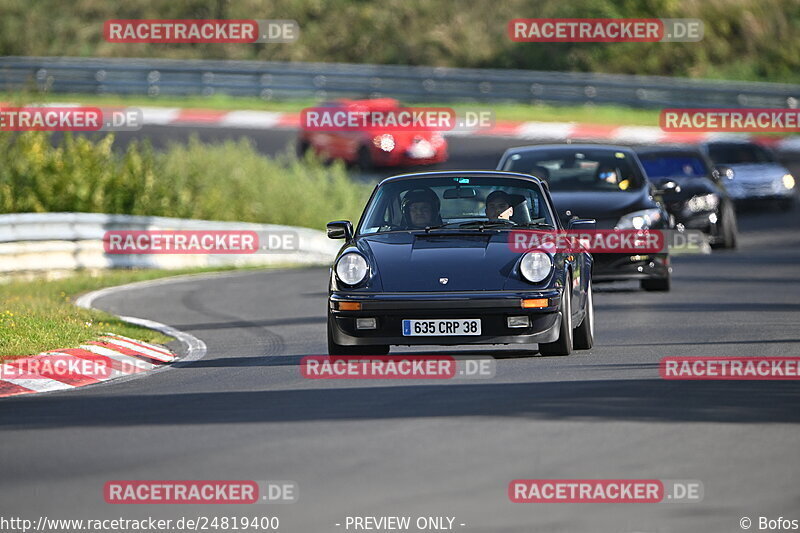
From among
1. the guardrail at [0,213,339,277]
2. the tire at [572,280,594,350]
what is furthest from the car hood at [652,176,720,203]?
the tire at [572,280,594,350]

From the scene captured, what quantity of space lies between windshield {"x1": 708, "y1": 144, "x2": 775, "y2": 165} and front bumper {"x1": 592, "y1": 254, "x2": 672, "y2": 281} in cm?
1343

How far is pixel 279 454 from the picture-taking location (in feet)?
24.9

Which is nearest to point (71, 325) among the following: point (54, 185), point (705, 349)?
point (705, 349)

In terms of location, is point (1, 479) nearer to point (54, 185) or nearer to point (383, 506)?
point (383, 506)

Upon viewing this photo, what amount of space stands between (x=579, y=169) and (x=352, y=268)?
6735 millimetres

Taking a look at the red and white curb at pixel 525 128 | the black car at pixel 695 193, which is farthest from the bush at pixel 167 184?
the red and white curb at pixel 525 128

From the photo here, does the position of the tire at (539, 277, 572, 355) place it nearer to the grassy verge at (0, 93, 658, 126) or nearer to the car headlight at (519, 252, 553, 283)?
the car headlight at (519, 252, 553, 283)

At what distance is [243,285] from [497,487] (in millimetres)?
13359

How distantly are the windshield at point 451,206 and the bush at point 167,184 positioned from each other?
12.6m

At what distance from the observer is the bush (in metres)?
24.1

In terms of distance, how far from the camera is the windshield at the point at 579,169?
17266mm

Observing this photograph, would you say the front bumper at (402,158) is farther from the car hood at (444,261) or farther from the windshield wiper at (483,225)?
the car hood at (444,261)

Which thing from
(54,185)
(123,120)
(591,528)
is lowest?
(591,528)

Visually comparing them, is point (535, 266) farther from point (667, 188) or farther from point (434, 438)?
point (667, 188)
